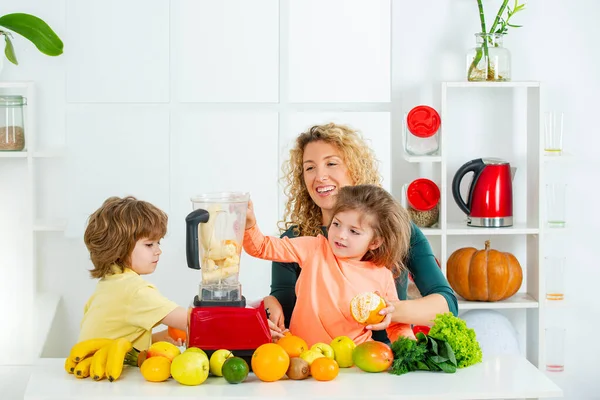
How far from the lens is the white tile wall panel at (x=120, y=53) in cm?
398

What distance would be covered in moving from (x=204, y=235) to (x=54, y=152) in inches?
78.6

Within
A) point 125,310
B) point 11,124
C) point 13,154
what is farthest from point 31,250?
point 125,310

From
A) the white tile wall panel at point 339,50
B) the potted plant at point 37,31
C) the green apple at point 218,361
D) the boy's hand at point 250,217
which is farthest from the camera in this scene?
the white tile wall panel at point 339,50

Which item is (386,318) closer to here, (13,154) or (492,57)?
(492,57)

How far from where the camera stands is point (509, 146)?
4082mm

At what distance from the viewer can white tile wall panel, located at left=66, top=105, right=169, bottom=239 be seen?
3.99 metres

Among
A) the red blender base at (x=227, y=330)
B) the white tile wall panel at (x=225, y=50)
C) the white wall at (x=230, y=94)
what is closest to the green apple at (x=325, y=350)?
the red blender base at (x=227, y=330)

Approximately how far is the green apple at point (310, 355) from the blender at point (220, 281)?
0.09 meters

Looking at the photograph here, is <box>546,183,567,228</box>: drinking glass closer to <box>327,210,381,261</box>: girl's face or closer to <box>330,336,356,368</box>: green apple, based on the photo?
<box>327,210,381,261</box>: girl's face

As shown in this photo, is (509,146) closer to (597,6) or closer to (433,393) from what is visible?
(597,6)

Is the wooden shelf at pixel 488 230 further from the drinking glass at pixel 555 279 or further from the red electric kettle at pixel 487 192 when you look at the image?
the drinking glass at pixel 555 279

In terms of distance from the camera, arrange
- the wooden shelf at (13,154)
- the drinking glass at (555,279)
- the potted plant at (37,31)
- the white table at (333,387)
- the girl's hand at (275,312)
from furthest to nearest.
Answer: the drinking glass at (555,279), the wooden shelf at (13,154), the potted plant at (37,31), the girl's hand at (275,312), the white table at (333,387)

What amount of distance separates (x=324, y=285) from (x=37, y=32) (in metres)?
1.70

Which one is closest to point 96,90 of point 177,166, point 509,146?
point 177,166
